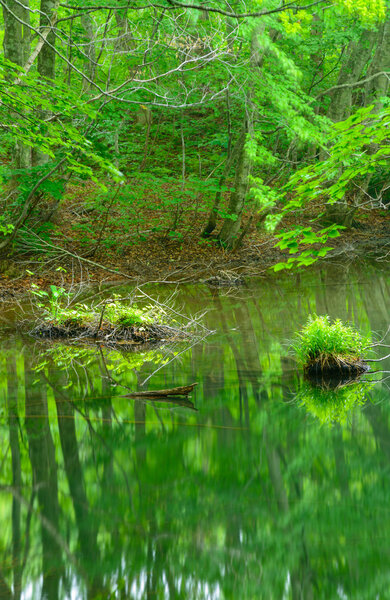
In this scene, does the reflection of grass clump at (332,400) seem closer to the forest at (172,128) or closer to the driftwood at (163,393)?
the driftwood at (163,393)

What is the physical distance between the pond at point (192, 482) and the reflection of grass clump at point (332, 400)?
0.06ft

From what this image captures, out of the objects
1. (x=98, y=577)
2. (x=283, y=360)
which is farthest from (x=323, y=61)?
(x=98, y=577)

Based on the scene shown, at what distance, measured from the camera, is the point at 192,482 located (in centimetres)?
356

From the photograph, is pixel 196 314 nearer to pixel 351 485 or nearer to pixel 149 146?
pixel 351 485

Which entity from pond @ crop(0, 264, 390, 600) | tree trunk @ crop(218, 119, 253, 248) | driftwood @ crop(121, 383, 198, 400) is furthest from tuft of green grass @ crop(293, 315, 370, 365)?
tree trunk @ crop(218, 119, 253, 248)

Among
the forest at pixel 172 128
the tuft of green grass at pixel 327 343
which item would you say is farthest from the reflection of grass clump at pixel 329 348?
the forest at pixel 172 128

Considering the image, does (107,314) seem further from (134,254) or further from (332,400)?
(134,254)

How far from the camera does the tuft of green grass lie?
567cm

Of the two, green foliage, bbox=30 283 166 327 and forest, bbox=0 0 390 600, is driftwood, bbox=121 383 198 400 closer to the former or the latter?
forest, bbox=0 0 390 600

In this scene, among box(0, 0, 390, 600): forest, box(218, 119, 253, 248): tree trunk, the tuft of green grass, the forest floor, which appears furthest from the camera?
box(218, 119, 253, 248): tree trunk

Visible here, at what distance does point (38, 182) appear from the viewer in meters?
10.3

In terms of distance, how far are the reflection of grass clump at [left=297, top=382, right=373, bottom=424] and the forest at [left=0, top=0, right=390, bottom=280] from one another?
3532 millimetres

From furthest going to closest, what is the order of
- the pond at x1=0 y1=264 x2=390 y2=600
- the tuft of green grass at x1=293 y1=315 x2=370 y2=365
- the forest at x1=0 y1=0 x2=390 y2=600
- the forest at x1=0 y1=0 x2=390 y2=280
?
the forest at x1=0 y1=0 x2=390 y2=280
the tuft of green grass at x1=293 y1=315 x2=370 y2=365
the forest at x1=0 y1=0 x2=390 y2=600
the pond at x1=0 y1=264 x2=390 y2=600

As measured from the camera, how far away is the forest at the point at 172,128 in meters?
9.30
